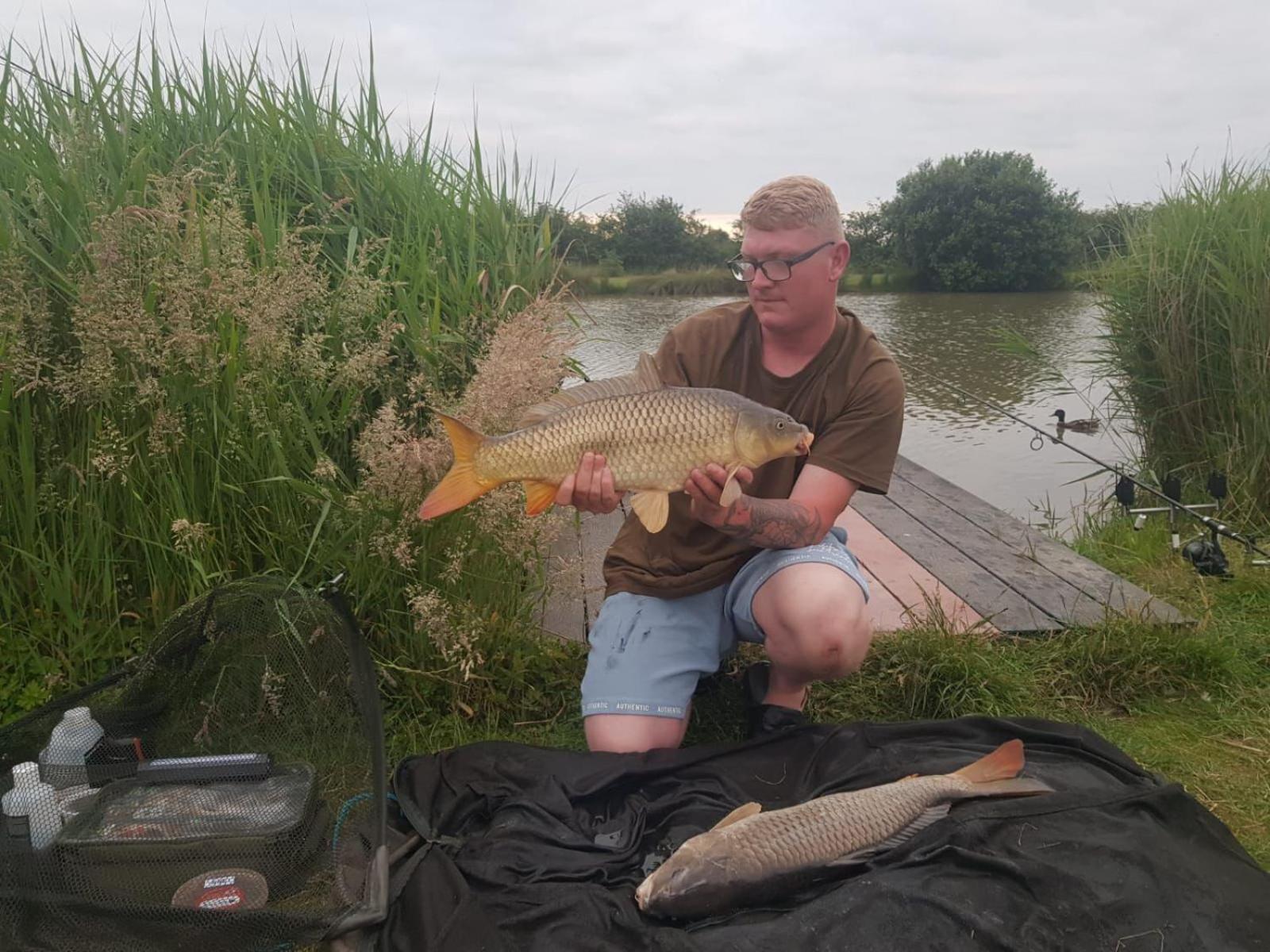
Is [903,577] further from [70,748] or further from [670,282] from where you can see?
[670,282]

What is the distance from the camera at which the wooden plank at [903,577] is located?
284 cm

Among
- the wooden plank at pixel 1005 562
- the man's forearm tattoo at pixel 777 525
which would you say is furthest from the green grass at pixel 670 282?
the man's forearm tattoo at pixel 777 525

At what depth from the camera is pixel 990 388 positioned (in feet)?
31.7

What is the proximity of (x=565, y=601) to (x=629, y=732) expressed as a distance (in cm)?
86

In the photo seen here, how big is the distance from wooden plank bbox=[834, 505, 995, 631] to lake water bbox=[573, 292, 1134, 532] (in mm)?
1316

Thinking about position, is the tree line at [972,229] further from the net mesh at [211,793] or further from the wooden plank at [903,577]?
the net mesh at [211,793]

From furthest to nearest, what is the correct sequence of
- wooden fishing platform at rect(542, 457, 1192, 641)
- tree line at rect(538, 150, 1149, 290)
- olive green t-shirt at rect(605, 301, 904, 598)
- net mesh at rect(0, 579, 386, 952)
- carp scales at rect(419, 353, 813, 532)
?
1. tree line at rect(538, 150, 1149, 290)
2. wooden fishing platform at rect(542, 457, 1192, 641)
3. olive green t-shirt at rect(605, 301, 904, 598)
4. carp scales at rect(419, 353, 813, 532)
5. net mesh at rect(0, 579, 386, 952)

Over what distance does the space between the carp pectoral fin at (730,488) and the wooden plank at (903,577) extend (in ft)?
3.50

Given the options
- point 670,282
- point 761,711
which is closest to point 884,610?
point 761,711

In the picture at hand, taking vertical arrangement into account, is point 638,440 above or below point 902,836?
above

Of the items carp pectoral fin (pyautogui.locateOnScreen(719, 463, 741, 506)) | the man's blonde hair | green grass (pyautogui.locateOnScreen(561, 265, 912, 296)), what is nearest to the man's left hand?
carp pectoral fin (pyautogui.locateOnScreen(719, 463, 741, 506))

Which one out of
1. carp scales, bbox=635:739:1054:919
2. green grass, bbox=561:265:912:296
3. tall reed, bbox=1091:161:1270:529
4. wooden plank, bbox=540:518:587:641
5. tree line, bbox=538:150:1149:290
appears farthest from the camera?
tree line, bbox=538:150:1149:290

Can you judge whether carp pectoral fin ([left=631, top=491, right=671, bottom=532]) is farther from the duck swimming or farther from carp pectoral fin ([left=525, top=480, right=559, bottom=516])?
the duck swimming

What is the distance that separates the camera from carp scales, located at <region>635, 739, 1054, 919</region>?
56.9 inches
